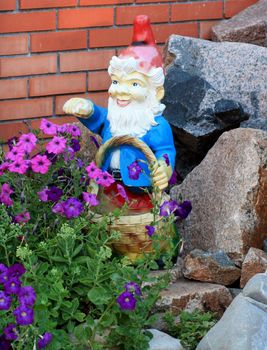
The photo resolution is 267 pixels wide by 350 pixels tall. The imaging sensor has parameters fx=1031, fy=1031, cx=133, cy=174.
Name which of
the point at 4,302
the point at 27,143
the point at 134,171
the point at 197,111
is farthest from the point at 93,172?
the point at 197,111

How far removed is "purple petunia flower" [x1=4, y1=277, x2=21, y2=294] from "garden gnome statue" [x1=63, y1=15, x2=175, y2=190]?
2.56 feet

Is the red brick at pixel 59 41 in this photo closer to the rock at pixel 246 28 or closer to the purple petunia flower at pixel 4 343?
the rock at pixel 246 28

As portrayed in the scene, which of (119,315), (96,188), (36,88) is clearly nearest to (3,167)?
(96,188)

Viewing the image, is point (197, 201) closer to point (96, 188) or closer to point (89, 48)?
point (96, 188)

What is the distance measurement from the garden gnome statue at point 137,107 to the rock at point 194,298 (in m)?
0.42

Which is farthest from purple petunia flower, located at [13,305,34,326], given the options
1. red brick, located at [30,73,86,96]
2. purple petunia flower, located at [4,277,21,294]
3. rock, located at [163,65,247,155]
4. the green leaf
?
red brick, located at [30,73,86,96]

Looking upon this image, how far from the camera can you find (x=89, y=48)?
5004mm

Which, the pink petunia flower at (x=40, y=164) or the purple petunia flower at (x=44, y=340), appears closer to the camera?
the purple petunia flower at (x=44, y=340)

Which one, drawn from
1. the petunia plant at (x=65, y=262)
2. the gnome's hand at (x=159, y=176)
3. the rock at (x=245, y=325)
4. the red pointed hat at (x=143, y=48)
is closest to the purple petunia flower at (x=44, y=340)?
the petunia plant at (x=65, y=262)

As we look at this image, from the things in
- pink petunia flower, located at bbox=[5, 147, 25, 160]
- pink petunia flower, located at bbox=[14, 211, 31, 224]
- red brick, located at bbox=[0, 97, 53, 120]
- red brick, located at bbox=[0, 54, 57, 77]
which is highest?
red brick, located at bbox=[0, 54, 57, 77]

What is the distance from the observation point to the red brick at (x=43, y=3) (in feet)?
15.7

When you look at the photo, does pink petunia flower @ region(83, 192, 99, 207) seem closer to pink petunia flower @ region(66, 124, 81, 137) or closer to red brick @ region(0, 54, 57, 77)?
pink petunia flower @ region(66, 124, 81, 137)

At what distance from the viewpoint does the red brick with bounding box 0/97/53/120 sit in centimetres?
483

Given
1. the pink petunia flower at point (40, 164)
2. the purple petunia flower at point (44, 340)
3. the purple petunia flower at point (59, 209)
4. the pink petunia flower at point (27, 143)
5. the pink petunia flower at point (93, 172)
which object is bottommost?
the purple petunia flower at point (44, 340)
